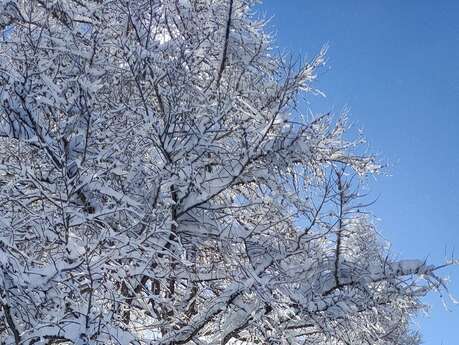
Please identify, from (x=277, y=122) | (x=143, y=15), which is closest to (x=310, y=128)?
(x=277, y=122)

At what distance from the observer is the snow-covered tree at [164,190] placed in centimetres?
353

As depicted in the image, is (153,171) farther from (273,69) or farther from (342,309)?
(273,69)

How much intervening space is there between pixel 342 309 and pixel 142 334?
1.91 meters

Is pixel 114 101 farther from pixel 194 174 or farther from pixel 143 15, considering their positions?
pixel 194 174

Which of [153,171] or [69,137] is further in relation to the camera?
[153,171]

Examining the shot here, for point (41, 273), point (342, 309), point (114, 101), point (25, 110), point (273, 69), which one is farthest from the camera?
point (273, 69)

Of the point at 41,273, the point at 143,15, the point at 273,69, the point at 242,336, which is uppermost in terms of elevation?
the point at 273,69

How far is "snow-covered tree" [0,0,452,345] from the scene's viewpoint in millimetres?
3533

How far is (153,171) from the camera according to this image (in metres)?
4.56

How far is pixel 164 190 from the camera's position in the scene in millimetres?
4875

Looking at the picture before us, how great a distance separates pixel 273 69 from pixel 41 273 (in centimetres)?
419

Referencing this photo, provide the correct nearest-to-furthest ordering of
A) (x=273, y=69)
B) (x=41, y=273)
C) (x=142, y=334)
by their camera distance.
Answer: (x=41, y=273), (x=142, y=334), (x=273, y=69)

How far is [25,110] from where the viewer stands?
13.4 feet

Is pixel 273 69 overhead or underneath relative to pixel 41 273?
overhead
